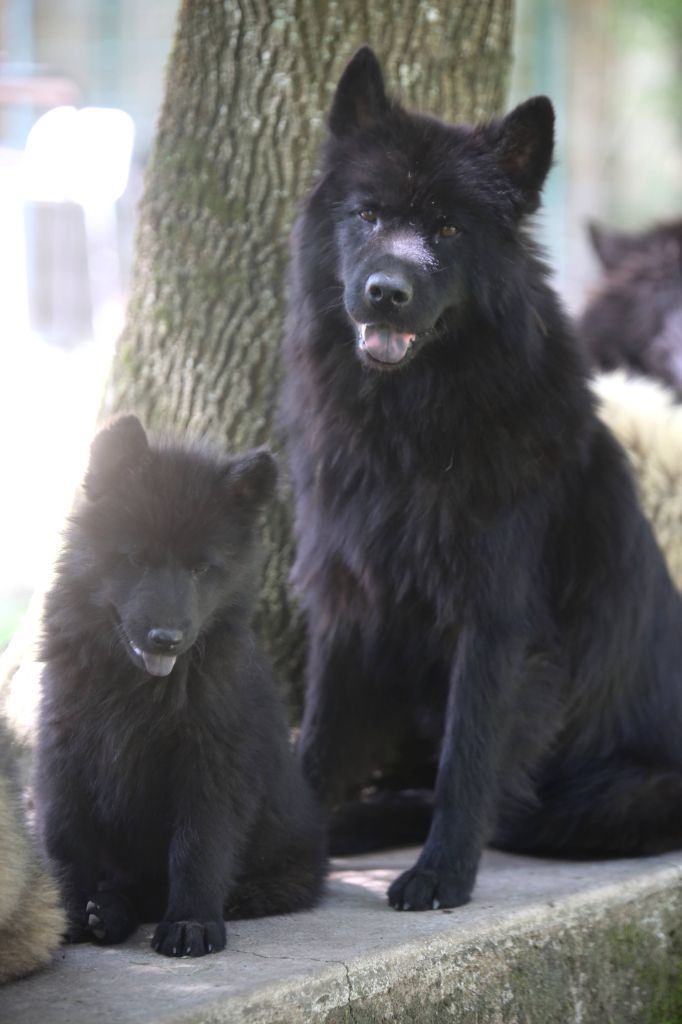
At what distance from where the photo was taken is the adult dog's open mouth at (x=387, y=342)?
3.86m

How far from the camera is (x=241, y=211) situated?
498cm

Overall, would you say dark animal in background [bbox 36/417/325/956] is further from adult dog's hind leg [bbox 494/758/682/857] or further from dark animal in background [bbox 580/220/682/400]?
dark animal in background [bbox 580/220/682/400]

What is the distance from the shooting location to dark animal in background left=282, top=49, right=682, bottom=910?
3910 mm

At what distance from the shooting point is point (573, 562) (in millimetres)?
4266

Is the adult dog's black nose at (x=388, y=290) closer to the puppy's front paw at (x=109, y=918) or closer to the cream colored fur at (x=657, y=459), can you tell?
the puppy's front paw at (x=109, y=918)

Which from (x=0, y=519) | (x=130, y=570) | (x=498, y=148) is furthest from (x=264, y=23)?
(x=0, y=519)

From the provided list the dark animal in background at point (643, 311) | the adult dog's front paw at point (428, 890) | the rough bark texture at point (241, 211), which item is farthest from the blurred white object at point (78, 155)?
the adult dog's front paw at point (428, 890)

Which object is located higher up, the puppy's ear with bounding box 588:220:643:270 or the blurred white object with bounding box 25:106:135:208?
the blurred white object with bounding box 25:106:135:208

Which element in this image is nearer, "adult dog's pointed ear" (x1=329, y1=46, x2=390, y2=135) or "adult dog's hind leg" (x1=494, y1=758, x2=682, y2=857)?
"adult dog's pointed ear" (x1=329, y1=46, x2=390, y2=135)

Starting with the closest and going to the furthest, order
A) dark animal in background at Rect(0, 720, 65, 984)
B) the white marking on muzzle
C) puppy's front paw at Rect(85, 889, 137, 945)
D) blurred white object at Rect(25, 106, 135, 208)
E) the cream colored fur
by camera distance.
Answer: dark animal in background at Rect(0, 720, 65, 984) < puppy's front paw at Rect(85, 889, 137, 945) < the white marking on muzzle < the cream colored fur < blurred white object at Rect(25, 106, 135, 208)

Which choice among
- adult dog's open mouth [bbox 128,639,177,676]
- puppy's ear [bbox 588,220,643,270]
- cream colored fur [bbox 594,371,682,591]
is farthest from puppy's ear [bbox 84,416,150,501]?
puppy's ear [bbox 588,220,643,270]

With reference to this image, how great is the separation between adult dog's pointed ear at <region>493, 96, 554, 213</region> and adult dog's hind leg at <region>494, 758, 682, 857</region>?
6.02ft

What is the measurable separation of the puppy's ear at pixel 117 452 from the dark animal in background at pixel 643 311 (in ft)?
12.8

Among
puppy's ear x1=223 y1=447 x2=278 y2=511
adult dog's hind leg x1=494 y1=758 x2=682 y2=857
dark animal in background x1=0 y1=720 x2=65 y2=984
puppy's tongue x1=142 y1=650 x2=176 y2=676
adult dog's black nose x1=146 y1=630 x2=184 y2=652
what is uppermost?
puppy's ear x1=223 y1=447 x2=278 y2=511
